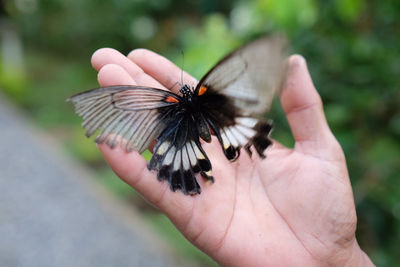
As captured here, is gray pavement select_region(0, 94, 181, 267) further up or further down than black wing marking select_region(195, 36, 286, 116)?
further down

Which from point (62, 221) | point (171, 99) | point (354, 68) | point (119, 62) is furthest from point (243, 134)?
point (62, 221)

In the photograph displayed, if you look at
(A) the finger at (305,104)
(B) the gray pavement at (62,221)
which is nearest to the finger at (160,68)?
(A) the finger at (305,104)

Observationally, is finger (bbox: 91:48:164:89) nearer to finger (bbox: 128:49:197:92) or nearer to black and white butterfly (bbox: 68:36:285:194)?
finger (bbox: 128:49:197:92)

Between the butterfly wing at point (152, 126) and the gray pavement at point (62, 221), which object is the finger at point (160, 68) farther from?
the gray pavement at point (62, 221)

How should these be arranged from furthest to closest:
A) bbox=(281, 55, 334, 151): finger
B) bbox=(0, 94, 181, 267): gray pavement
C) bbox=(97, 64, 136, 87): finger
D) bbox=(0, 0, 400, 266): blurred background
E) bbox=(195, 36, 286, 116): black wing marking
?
bbox=(0, 94, 181, 267): gray pavement, bbox=(0, 0, 400, 266): blurred background, bbox=(281, 55, 334, 151): finger, bbox=(97, 64, 136, 87): finger, bbox=(195, 36, 286, 116): black wing marking

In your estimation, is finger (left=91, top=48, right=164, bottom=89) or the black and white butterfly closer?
the black and white butterfly

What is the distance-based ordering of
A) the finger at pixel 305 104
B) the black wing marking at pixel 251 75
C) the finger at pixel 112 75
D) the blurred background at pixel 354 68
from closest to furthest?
the black wing marking at pixel 251 75, the finger at pixel 112 75, the finger at pixel 305 104, the blurred background at pixel 354 68

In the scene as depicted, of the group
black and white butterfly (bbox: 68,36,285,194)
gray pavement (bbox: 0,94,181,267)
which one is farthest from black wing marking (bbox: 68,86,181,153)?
gray pavement (bbox: 0,94,181,267)
